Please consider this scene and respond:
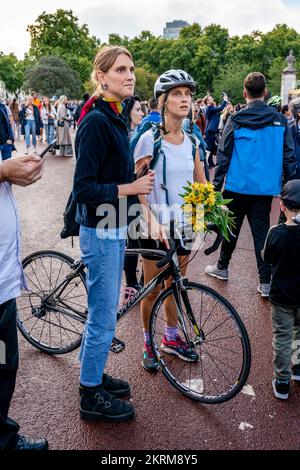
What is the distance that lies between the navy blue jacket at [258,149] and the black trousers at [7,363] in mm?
3096

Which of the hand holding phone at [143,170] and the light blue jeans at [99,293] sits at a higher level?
the hand holding phone at [143,170]

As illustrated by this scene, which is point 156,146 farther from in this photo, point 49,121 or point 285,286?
point 49,121

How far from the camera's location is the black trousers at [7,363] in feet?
7.92

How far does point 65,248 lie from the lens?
638cm

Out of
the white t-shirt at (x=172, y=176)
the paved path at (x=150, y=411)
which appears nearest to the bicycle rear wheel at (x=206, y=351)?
the paved path at (x=150, y=411)

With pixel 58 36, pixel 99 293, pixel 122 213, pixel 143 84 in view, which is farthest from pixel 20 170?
pixel 58 36

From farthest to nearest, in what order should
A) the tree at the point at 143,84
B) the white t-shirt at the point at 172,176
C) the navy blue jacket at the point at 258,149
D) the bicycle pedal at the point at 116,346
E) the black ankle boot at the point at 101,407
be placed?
1. the tree at the point at 143,84
2. the navy blue jacket at the point at 258,149
3. the bicycle pedal at the point at 116,346
4. the white t-shirt at the point at 172,176
5. the black ankle boot at the point at 101,407

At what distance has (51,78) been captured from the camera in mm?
51406

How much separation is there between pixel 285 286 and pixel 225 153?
85.2 inches

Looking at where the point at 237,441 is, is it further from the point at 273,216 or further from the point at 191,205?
the point at 273,216

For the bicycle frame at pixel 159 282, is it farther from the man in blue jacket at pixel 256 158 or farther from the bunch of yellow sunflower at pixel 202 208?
the man in blue jacket at pixel 256 158

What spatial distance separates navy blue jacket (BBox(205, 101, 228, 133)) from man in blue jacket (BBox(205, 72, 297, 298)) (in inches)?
317

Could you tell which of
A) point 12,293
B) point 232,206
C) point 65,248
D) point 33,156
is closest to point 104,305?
point 12,293
